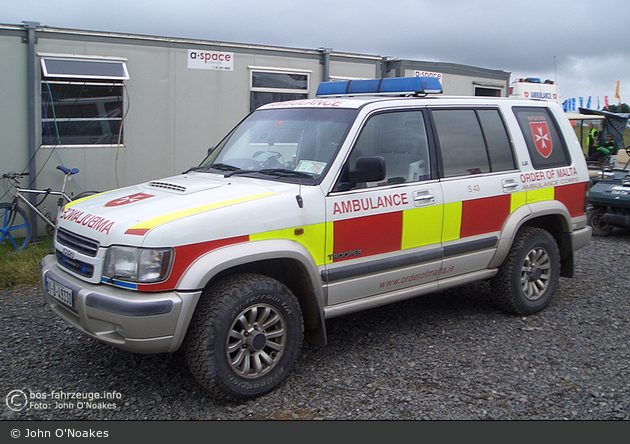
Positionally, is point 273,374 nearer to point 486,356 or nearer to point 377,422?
point 377,422

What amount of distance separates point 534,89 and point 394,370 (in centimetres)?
1284

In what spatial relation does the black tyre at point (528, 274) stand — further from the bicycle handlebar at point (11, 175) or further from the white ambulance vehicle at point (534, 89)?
the white ambulance vehicle at point (534, 89)

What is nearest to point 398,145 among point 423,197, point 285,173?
point 423,197

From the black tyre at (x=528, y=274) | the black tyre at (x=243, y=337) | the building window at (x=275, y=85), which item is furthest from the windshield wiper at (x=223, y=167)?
the building window at (x=275, y=85)

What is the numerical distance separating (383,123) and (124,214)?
2.05 metres

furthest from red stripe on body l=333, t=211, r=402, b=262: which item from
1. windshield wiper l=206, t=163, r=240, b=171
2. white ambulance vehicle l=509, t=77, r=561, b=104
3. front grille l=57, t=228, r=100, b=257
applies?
white ambulance vehicle l=509, t=77, r=561, b=104

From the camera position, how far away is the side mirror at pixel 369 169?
4.00 meters

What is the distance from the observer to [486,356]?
4.55m

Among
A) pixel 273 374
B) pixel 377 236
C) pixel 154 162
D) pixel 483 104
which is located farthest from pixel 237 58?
pixel 273 374

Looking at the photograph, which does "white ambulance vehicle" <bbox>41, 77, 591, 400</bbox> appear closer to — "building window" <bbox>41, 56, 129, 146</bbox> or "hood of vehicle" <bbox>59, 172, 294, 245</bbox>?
"hood of vehicle" <bbox>59, 172, 294, 245</bbox>

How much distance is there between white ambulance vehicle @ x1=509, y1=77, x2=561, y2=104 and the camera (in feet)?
48.2

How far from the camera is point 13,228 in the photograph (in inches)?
317

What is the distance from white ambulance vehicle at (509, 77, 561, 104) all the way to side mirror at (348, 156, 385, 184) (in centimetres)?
1159

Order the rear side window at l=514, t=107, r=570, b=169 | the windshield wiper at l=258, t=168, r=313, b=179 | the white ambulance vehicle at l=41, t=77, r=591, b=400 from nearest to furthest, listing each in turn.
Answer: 1. the white ambulance vehicle at l=41, t=77, r=591, b=400
2. the windshield wiper at l=258, t=168, r=313, b=179
3. the rear side window at l=514, t=107, r=570, b=169
